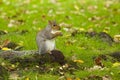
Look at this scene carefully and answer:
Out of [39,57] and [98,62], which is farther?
[98,62]

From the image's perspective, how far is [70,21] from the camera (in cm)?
1307

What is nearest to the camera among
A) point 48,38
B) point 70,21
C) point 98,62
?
point 48,38

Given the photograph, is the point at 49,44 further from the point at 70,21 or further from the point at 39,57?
the point at 70,21

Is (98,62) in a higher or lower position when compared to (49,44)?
lower

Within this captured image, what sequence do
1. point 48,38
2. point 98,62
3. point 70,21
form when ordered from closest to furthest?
1. point 48,38
2. point 98,62
3. point 70,21

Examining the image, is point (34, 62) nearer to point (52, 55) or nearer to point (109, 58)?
point (52, 55)

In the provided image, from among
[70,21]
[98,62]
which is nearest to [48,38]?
[98,62]

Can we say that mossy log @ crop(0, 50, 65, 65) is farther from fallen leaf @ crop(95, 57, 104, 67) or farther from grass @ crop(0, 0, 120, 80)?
fallen leaf @ crop(95, 57, 104, 67)

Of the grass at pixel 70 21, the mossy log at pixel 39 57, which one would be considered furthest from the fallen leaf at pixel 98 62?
the mossy log at pixel 39 57

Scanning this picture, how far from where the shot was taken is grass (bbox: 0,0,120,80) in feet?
28.6

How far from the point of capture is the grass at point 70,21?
8.70 metres

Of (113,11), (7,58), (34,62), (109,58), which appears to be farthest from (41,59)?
(113,11)

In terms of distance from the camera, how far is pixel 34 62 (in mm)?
7922

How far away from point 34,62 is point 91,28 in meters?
4.39
